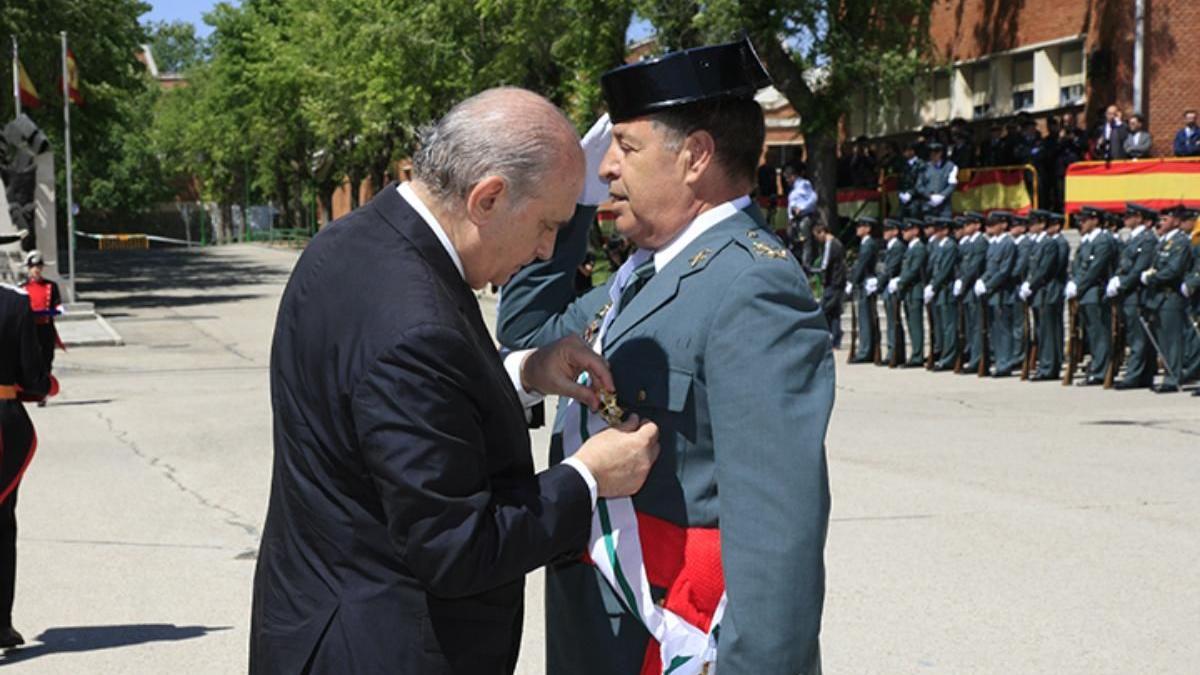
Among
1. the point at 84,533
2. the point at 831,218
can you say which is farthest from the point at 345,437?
the point at 831,218

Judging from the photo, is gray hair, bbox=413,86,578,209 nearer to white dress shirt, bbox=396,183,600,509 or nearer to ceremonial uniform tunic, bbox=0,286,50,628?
white dress shirt, bbox=396,183,600,509

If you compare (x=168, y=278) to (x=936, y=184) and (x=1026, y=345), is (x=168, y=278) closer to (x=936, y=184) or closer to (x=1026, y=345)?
(x=936, y=184)

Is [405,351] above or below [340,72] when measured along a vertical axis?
below

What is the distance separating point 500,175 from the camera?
2479 mm

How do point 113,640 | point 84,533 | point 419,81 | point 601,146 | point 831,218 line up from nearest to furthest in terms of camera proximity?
point 601,146
point 113,640
point 84,533
point 831,218
point 419,81

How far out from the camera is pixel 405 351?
2.34m

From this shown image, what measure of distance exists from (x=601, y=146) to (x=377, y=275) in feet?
2.68

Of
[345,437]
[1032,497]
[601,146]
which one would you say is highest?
[601,146]

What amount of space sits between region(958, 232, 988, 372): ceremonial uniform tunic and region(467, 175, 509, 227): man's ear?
59.3ft

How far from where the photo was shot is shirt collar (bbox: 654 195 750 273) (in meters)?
2.95

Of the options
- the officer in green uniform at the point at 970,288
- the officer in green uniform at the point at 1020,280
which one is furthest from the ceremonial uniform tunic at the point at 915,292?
the officer in green uniform at the point at 1020,280

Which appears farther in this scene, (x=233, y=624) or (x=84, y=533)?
(x=84, y=533)

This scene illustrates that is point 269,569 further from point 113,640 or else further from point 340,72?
point 340,72

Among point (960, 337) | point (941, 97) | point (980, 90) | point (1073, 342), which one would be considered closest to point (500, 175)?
point (1073, 342)
